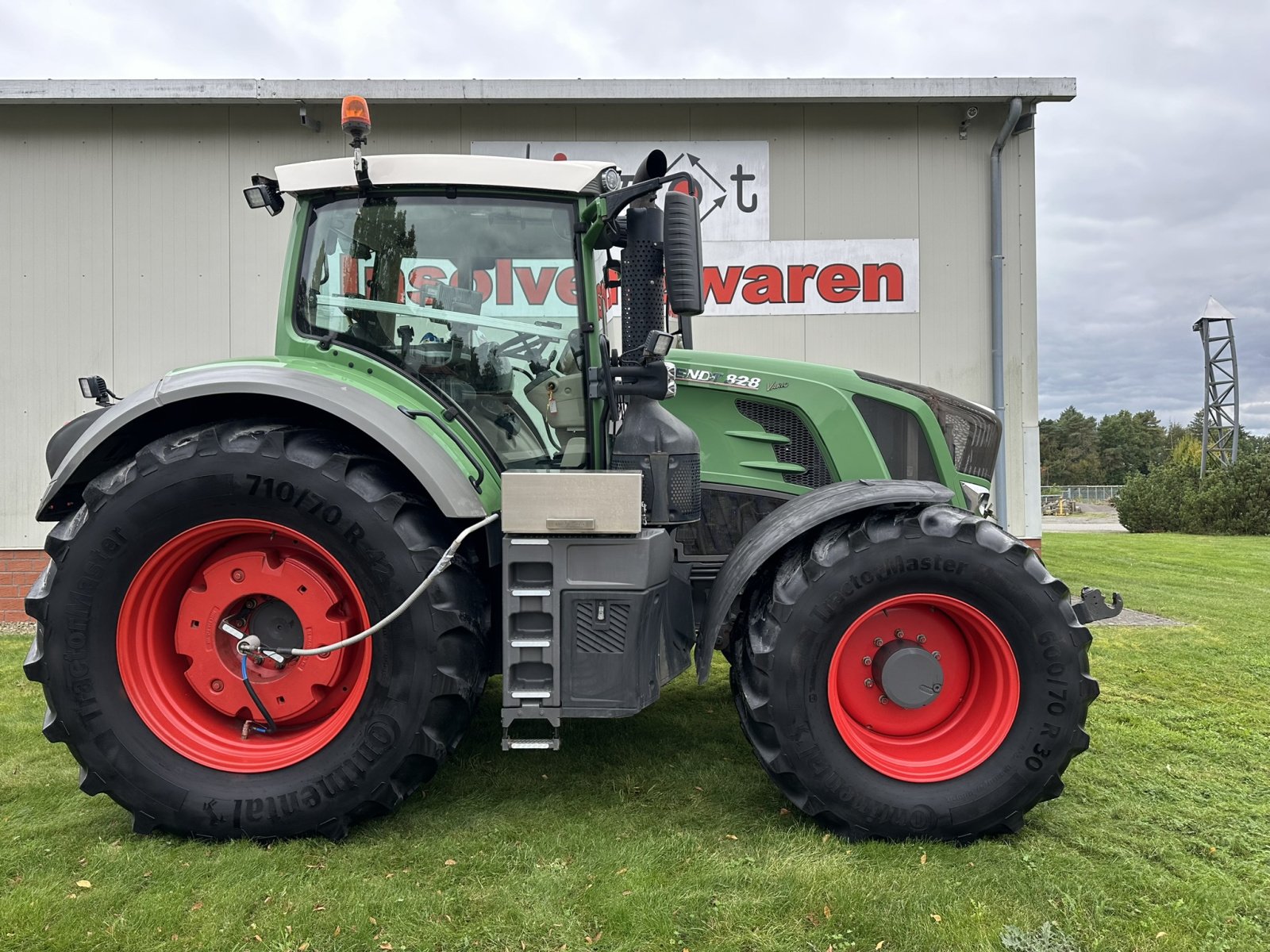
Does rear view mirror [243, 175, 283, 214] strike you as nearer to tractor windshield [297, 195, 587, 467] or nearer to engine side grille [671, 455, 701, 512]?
tractor windshield [297, 195, 587, 467]

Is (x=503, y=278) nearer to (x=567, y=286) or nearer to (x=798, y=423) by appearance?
(x=567, y=286)

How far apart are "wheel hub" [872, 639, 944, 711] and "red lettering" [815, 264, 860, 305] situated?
14.8 feet

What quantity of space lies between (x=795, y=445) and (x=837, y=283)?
3.71m

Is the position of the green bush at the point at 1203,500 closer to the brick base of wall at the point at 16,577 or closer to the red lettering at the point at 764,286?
the red lettering at the point at 764,286

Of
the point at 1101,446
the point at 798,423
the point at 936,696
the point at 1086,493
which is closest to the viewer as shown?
the point at 936,696

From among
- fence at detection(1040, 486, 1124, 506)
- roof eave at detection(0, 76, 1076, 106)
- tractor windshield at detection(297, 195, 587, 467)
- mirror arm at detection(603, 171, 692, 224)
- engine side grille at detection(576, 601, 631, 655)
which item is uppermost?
roof eave at detection(0, 76, 1076, 106)

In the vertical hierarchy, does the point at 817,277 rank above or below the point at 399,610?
above

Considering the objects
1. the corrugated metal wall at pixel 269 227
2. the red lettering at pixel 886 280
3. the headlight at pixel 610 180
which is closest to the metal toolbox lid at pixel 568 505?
the headlight at pixel 610 180

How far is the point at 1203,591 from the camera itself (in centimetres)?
801

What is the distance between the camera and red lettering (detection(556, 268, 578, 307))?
2969mm

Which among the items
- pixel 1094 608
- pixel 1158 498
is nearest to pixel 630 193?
pixel 1094 608

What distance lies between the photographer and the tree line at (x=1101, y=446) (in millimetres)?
61156

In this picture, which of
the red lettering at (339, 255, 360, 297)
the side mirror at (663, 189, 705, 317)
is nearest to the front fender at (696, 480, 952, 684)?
the side mirror at (663, 189, 705, 317)

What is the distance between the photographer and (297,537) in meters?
2.62
